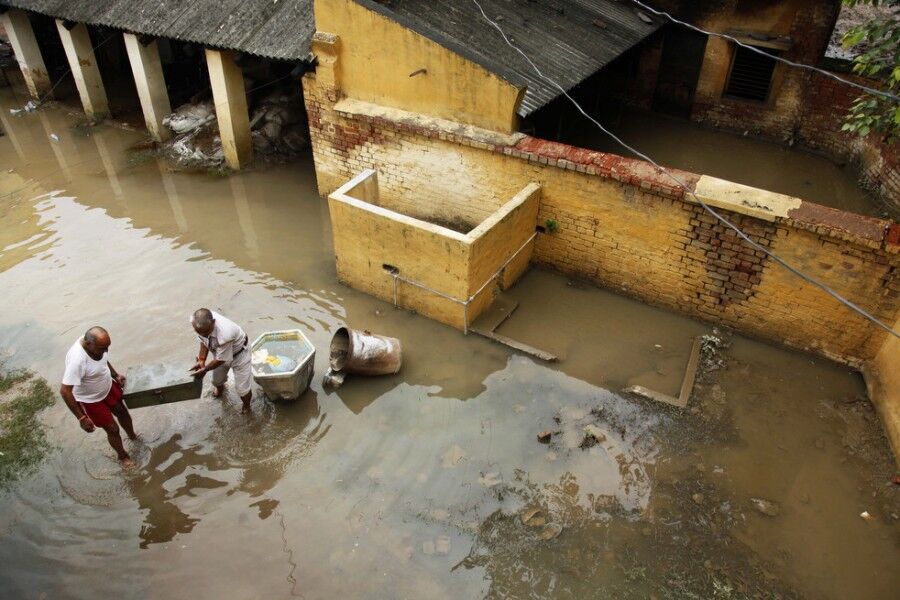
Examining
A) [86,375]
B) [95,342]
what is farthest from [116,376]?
[95,342]

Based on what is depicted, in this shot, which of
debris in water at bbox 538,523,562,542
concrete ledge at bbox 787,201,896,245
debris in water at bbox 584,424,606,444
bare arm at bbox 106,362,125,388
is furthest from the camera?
debris in water at bbox 584,424,606,444

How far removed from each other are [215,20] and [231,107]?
4.72 feet

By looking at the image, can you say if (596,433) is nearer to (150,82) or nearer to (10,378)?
(10,378)

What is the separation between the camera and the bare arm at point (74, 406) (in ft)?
17.5

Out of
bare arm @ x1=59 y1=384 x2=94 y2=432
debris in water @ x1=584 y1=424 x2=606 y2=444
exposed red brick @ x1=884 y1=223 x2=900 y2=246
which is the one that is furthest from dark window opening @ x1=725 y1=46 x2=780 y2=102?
bare arm @ x1=59 y1=384 x2=94 y2=432

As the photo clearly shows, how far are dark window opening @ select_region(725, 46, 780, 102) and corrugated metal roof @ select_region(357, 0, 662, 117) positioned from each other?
6.69 ft

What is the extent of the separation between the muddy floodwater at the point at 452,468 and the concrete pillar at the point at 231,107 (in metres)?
3.46

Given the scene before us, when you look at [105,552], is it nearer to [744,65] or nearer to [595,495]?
[595,495]

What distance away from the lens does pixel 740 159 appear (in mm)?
11750

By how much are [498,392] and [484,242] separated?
5.94 feet

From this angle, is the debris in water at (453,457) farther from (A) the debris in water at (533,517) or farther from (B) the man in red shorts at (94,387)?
(B) the man in red shorts at (94,387)

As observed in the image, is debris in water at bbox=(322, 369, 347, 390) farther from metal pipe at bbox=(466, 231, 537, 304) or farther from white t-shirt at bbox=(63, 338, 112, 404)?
white t-shirt at bbox=(63, 338, 112, 404)

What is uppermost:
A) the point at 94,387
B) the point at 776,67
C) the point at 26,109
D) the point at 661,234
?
the point at 776,67

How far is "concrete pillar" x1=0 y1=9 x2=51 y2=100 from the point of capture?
1370 centimetres
